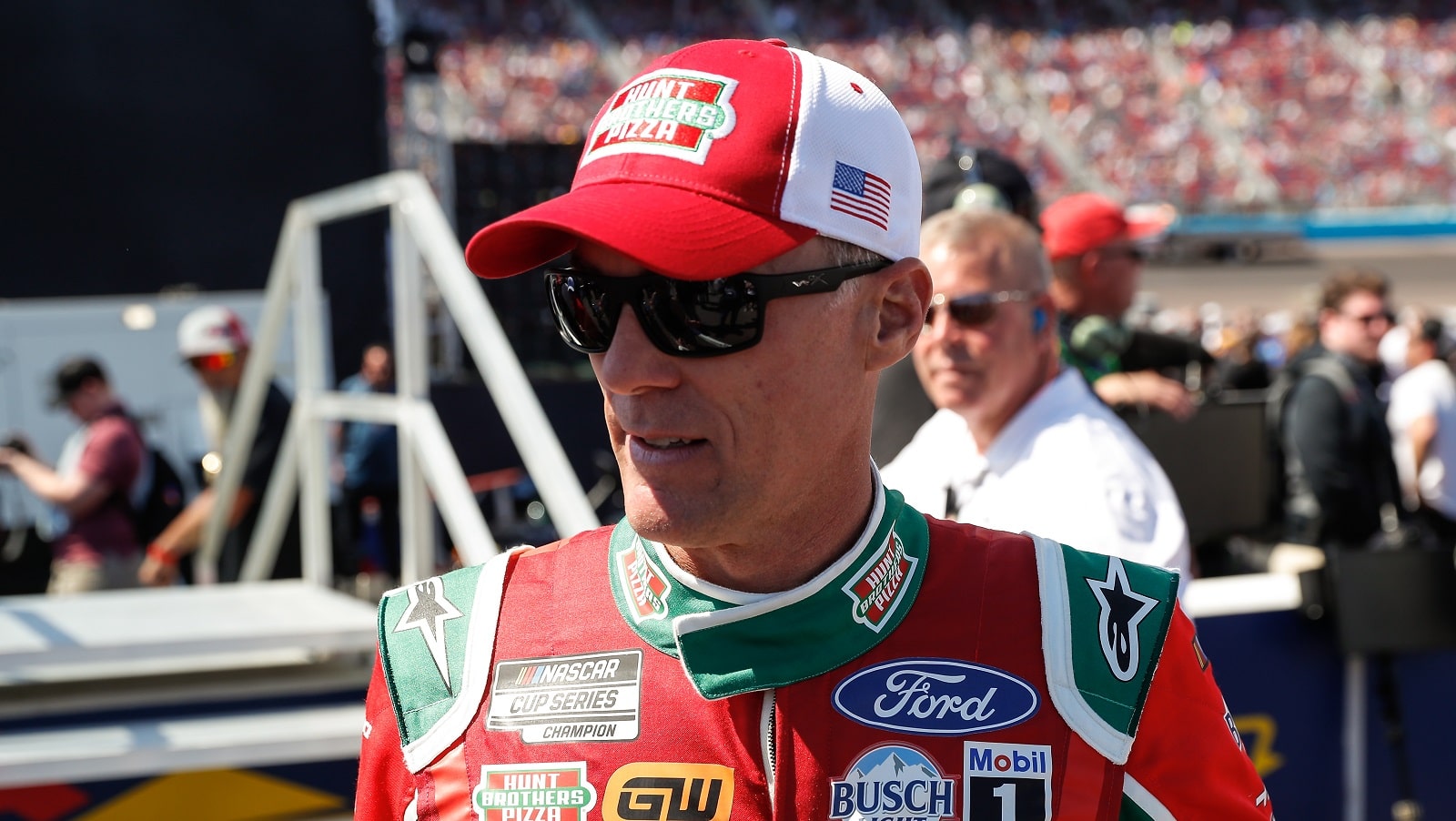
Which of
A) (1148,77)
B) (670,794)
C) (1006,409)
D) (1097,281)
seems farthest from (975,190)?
(1148,77)

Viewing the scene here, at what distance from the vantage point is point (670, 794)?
1110 millimetres

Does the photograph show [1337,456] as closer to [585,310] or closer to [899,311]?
[899,311]

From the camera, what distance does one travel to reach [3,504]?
5.99 m

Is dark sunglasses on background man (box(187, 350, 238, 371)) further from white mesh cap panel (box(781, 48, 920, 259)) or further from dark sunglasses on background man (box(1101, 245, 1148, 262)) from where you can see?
white mesh cap panel (box(781, 48, 920, 259))

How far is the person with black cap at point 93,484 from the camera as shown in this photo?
4621 millimetres

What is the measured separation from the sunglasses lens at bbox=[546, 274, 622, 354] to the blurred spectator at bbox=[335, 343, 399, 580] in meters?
6.43

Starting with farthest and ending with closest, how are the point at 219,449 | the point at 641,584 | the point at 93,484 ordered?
the point at 219,449, the point at 93,484, the point at 641,584

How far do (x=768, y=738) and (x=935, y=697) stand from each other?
5.4 inches

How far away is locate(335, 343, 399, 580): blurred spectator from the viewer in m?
7.46

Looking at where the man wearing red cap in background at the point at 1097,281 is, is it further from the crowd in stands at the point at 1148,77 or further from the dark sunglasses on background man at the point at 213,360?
the crowd in stands at the point at 1148,77

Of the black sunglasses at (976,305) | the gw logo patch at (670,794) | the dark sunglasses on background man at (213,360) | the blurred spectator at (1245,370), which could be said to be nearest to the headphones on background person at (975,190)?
the black sunglasses at (976,305)

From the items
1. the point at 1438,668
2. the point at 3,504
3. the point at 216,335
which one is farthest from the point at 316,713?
the point at 3,504

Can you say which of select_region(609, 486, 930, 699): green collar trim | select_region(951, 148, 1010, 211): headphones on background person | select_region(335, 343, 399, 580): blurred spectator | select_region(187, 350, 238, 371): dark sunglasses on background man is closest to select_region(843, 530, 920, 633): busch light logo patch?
select_region(609, 486, 930, 699): green collar trim

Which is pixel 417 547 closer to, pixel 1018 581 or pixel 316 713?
pixel 316 713
